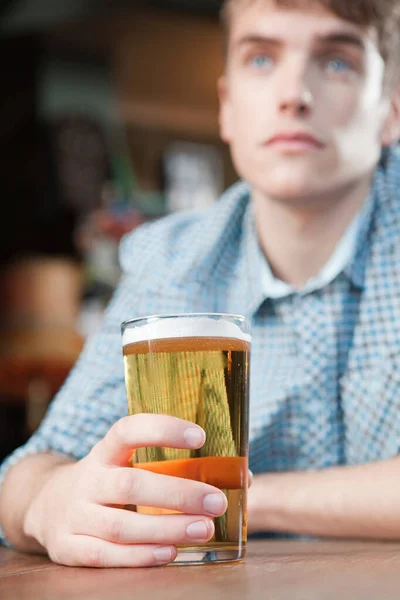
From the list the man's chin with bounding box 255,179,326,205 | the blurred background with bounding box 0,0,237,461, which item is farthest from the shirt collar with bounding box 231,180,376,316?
the blurred background with bounding box 0,0,237,461

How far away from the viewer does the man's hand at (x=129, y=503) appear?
0.84 m

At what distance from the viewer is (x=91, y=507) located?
0.92m

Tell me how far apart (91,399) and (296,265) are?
1.62 ft

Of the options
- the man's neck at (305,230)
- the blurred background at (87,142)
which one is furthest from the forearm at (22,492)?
the blurred background at (87,142)

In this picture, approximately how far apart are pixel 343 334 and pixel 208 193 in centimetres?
512

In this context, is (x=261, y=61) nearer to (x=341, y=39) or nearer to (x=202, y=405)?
(x=341, y=39)

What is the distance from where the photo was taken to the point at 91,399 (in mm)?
1518

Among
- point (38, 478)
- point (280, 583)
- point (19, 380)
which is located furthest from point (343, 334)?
point (19, 380)

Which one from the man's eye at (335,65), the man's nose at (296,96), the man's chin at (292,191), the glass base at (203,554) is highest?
the man's eye at (335,65)

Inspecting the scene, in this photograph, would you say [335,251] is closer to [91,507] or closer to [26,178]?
[91,507]

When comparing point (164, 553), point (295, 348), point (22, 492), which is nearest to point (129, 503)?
point (164, 553)

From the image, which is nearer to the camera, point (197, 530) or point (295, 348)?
point (197, 530)

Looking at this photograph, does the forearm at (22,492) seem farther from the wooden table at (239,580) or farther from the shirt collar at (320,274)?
the shirt collar at (320,274)

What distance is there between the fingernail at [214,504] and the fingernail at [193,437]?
0.18 feet
